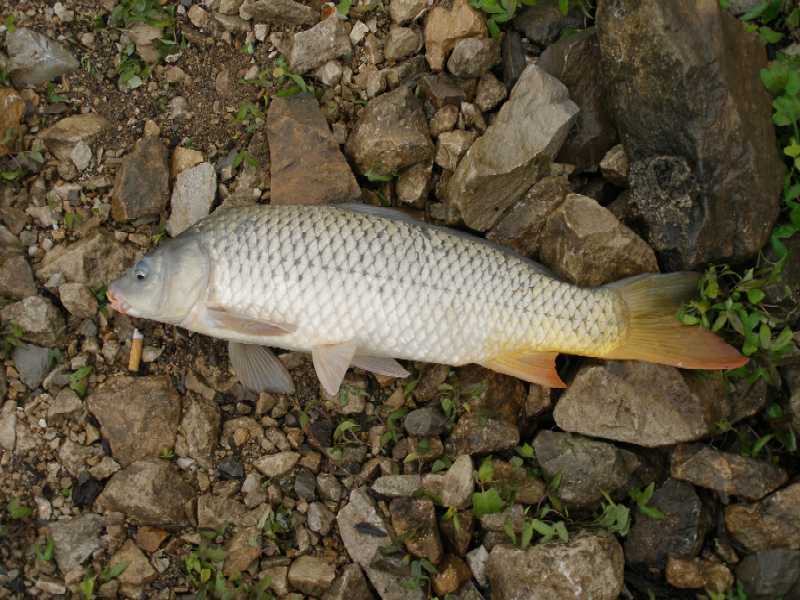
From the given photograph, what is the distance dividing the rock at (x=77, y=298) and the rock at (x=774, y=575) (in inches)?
123

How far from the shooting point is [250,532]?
323cm

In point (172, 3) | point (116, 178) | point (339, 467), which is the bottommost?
point (339, 467)

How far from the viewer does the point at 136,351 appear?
3.50m

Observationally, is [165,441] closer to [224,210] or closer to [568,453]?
[224,210]

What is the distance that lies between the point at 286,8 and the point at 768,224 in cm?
246

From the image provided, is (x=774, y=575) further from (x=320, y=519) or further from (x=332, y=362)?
(x=332, y=362)

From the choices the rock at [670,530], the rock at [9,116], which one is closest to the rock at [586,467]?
the rock at [670,530]

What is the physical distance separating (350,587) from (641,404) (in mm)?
1449

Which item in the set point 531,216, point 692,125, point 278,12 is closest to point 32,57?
point 278,12

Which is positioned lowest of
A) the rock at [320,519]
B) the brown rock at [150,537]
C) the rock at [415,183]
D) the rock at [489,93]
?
the brown rock at [150,537]

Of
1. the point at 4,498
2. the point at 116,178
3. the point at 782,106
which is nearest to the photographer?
the point at 782,106

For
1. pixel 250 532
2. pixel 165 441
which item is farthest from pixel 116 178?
pixel 250 532

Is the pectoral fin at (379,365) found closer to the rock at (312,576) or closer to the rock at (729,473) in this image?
the rock at (312,576)

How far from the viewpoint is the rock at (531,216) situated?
338 centimetres
